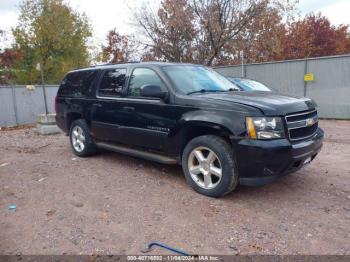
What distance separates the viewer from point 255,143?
338 centimetres

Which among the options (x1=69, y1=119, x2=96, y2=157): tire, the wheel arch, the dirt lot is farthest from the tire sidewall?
the wheel arch

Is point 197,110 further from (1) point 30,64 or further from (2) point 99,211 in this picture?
(1) point 30,64

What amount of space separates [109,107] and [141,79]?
830 mm

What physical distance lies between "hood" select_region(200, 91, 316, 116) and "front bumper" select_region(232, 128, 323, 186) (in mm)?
372

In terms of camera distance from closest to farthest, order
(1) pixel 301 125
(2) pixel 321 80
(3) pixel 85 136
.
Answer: (1) pixel 301 125 < (3) pixel 85 136 < (2) pixel 321 80

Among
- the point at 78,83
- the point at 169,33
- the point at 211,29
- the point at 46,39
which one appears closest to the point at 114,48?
the point at 46,39

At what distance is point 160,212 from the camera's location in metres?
3.53

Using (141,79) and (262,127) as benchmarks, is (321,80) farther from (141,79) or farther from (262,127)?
(262,127)

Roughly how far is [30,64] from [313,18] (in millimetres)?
26398

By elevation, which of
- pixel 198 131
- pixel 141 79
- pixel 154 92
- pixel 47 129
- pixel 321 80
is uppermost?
pixel 141 79

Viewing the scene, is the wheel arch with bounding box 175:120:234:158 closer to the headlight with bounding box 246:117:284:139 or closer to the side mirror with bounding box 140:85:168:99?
the headlight with bounding box 246:117:284:139

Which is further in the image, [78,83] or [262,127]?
[78,83]

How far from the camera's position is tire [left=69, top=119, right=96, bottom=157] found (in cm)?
583

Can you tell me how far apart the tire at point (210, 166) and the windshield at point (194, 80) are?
2.79ft
